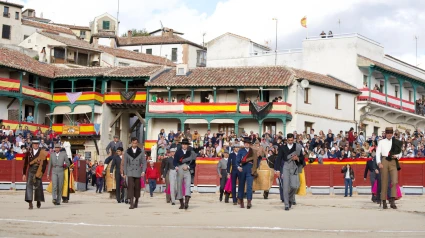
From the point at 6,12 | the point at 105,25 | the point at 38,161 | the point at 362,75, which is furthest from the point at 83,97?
the point at 38,161

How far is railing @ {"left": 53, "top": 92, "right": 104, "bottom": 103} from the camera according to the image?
57969 millimetres

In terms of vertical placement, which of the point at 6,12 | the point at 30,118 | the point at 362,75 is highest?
the point at 6,12

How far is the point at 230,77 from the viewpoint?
5334 cm

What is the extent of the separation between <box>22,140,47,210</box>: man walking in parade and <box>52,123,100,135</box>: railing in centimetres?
3725

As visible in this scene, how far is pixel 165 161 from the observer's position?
81.7 feet

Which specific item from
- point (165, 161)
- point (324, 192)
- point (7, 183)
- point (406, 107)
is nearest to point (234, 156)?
A: point (165, 161)

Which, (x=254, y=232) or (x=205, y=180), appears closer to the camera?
(x=254, y=232)

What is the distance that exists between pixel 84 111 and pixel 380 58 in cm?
2373

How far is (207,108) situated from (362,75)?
12.5 m

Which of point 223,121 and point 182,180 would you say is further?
point 223,121

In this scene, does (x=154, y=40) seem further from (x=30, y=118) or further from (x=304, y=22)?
Result: (x=30, y=118)

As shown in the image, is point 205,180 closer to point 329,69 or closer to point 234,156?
point 234,156

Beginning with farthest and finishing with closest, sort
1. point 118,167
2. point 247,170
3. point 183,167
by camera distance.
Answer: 1. point 118,167
2. point 183,167
3. point 247,170

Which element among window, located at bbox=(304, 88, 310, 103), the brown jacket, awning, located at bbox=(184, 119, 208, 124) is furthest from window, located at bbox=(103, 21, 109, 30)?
the brown jacket
